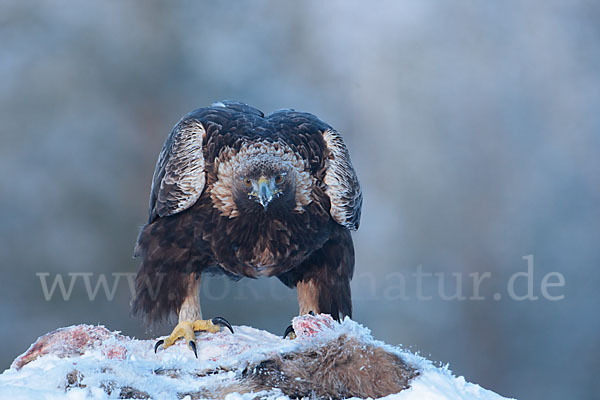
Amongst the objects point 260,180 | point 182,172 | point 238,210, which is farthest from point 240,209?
point 182,172

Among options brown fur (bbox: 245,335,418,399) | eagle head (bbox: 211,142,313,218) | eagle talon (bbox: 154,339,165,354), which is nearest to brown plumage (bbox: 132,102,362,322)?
eagle head (bbox: 211,142,313,218)

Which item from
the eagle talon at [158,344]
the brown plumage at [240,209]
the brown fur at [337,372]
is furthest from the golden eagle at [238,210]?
the brown fur at [337,372]

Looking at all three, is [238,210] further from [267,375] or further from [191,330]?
[267,375]

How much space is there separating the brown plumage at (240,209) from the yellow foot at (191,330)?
0.17 meters

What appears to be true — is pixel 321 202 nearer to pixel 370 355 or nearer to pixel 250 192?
pixel 250 192

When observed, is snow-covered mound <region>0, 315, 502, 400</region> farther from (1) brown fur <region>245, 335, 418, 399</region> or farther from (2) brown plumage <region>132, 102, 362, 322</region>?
(2) brown plumage <region>132, 102, 362, 322</region>

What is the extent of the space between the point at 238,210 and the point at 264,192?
36 centimetres

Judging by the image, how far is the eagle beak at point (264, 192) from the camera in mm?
3651

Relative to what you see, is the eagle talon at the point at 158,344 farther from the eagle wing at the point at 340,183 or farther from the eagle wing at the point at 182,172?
the eagle wing at the point at 340,183

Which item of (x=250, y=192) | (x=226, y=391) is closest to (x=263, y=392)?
(x=226, y=391)

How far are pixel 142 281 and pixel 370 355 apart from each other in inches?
78.7

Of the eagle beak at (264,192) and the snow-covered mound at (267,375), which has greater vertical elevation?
the eagle beak at (264,192)

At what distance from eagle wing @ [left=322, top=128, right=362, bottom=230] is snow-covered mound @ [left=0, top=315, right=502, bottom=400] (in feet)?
5.01

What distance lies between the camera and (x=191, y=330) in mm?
3777
